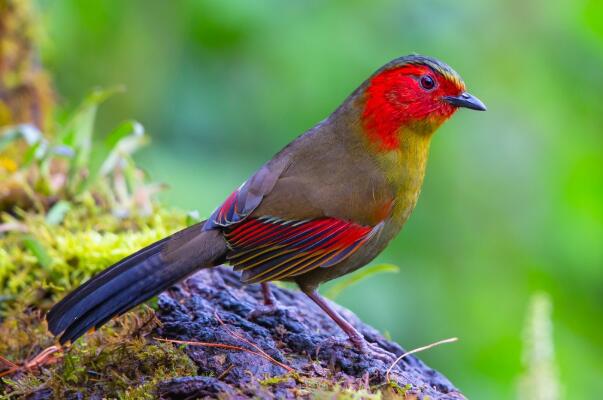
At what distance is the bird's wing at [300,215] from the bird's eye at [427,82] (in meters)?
0.52

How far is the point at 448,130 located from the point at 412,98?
196 cm

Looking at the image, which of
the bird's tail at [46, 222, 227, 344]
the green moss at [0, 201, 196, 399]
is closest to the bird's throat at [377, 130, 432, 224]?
the bird's tail at [46, 222, 227, 344]

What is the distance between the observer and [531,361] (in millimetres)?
3006

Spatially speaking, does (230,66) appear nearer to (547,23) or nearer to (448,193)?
(448,193)

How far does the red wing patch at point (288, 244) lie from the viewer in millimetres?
3436

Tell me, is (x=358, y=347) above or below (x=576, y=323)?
below

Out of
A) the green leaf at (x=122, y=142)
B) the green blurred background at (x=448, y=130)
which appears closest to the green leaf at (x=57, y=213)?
the green leaf at (x=122, y=142)

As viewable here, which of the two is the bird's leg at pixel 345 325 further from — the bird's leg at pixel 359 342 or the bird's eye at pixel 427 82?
the bird's eye at pixel 427 82

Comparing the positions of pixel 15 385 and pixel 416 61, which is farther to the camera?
pixel 416 61

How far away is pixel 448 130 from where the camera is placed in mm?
5832

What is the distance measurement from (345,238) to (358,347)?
1.78 feet

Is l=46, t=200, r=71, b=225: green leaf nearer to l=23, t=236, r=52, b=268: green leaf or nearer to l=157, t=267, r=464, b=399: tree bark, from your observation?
l=23, t=236, r=52, b=268: green leaf

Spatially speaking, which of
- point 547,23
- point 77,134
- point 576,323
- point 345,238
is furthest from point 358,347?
point 547,23

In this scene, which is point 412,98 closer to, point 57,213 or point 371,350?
point 371,350
